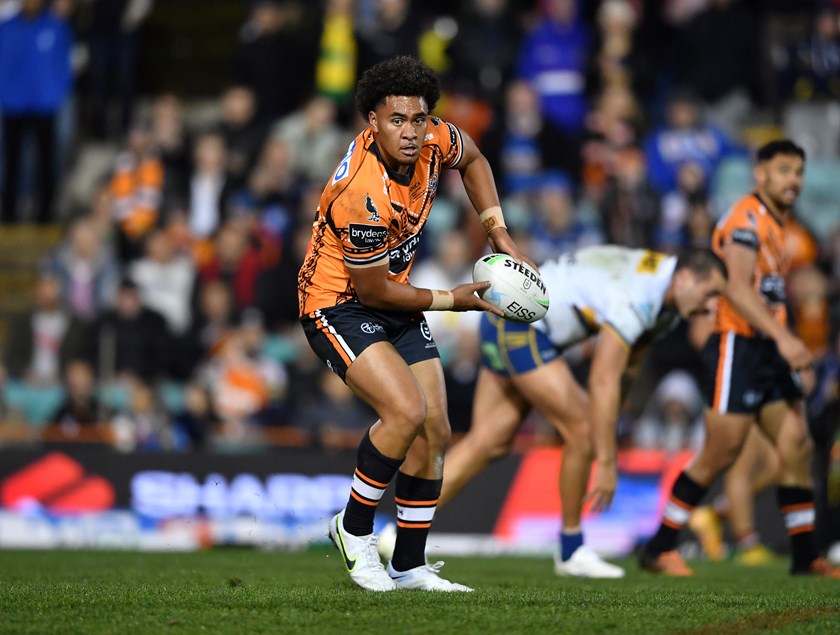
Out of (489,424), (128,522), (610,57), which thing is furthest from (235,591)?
(610,57)

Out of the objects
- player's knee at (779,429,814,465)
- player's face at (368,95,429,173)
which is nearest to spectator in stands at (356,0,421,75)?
player's knee at (779,429,814,465)

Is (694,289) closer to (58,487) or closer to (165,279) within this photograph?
(58,487)

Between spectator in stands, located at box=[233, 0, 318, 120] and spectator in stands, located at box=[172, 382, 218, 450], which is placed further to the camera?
spectator in stands, located at box=[233, 0, 318, 120]

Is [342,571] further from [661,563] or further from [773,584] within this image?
[773,584]

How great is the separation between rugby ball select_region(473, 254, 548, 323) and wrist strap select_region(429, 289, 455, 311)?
19 cm

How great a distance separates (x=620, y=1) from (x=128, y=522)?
30.8 feet

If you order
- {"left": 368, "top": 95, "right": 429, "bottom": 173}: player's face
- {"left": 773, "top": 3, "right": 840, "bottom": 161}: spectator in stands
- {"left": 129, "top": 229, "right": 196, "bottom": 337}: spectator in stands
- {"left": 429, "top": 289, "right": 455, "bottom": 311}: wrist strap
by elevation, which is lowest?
{"left": 129, "top": 229, "right": 196, "bottom": 337}: spectator in stands

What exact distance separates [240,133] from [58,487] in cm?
612

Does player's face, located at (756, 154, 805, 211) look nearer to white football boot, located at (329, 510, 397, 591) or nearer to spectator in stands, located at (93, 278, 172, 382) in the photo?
white football boot, located at (329, 510, 397, 591)

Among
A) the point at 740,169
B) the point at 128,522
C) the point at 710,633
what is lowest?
the point at 128,522

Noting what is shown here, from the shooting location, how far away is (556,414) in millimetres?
9078

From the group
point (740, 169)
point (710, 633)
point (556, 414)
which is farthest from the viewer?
point (740, 169)

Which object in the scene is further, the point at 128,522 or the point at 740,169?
the point at 740,169

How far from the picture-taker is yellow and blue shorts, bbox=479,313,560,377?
29.8ft
